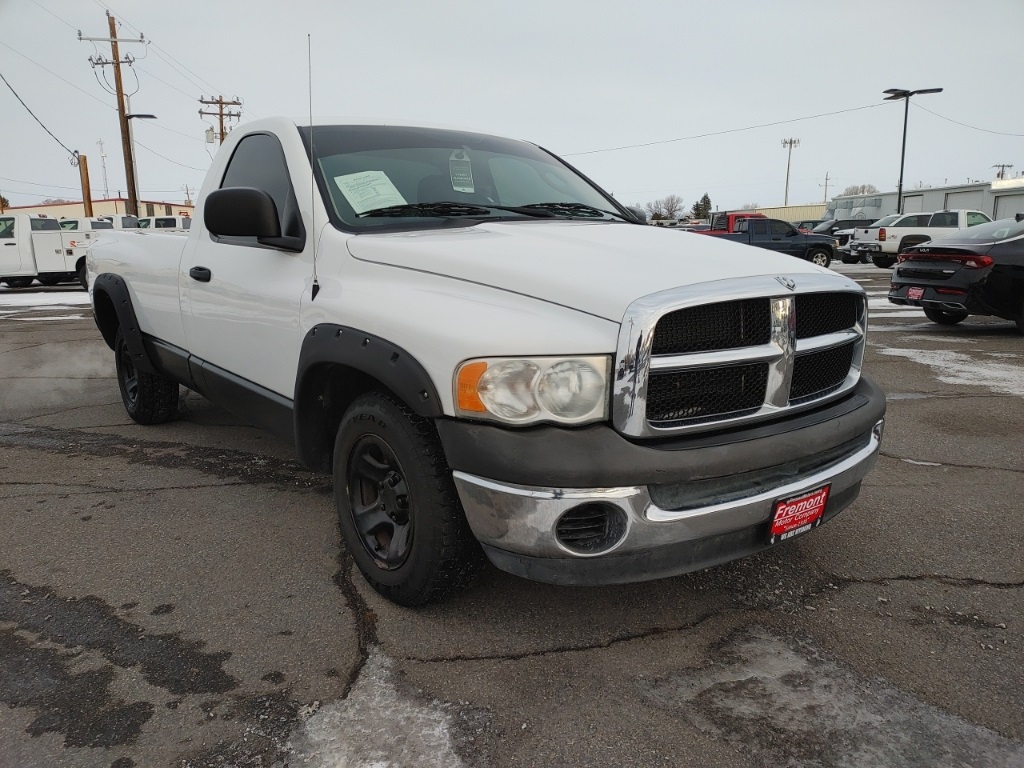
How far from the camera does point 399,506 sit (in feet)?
8.48

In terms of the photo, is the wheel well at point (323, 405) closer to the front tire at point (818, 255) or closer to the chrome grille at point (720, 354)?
the chrome grille at point (720, 354)

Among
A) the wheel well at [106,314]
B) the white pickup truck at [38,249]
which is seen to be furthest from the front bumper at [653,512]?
the white pickup truck at [38,249]

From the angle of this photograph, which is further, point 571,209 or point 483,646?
point 571,209

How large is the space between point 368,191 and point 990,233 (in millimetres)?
8565

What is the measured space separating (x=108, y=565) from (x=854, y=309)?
308 centimetres

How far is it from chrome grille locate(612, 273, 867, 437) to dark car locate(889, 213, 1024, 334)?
733cm

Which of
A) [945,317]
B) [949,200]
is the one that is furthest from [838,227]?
[945,317]

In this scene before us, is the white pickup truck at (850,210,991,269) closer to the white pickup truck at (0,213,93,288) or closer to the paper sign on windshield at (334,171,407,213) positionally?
the white pickup truck at (0,213,93,288)

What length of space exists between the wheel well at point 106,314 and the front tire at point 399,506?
3.34m

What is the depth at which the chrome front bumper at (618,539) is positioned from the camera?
2.10 meters

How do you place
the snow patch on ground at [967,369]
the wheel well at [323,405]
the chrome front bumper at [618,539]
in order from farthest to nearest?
the snow patch on ground at [967,369], the wheel well at [323,405], the chrome front bumper at [618,539]

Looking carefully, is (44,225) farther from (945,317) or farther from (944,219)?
(944,219)

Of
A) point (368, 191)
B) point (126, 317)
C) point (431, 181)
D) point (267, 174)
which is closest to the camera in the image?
point (368, 191)

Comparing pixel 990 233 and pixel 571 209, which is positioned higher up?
pixel 571 209
